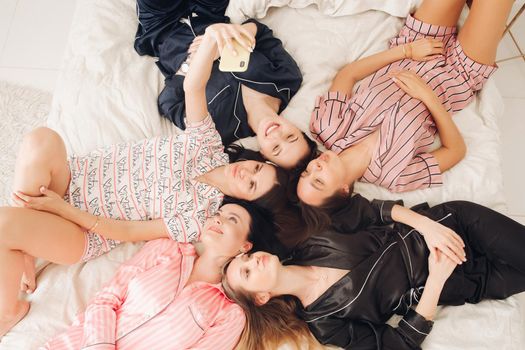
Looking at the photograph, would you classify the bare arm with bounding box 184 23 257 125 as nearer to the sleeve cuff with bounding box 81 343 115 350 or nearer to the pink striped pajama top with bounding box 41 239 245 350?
the pink striped pajama top with bounding box 41 239 245 350

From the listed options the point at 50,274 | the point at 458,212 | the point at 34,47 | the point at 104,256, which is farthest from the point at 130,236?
the point at 34,47

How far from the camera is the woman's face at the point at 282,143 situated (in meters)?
1.27

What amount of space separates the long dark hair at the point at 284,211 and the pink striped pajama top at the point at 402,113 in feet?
0.81

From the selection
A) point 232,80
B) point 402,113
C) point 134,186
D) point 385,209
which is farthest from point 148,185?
point 402,113

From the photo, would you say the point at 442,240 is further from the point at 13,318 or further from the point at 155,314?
the point at 13,318

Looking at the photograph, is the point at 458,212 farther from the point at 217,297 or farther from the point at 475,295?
the point at 217,297

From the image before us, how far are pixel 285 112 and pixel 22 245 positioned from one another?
2.85ft

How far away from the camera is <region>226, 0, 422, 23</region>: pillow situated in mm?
1529

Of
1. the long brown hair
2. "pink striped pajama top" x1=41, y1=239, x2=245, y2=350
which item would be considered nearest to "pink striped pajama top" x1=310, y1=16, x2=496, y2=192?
the long brown hair

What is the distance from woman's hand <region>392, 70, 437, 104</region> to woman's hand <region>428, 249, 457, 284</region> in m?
0.48

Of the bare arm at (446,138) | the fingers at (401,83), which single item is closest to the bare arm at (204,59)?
the fingers at (401,83)

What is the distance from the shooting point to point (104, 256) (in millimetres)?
1230

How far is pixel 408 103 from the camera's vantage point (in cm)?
137

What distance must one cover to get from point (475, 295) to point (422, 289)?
0.47 ft
